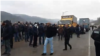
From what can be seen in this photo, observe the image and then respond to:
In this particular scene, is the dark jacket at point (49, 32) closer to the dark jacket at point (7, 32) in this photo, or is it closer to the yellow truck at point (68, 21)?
the dark jacket at point (7, 32)

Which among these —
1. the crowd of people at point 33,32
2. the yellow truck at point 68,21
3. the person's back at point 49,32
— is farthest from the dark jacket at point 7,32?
the yellow truck at point 68,21

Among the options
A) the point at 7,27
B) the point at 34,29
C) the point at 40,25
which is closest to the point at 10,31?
the point at 7,27

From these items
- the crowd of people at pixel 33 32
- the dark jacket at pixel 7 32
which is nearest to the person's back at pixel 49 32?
the crowd of people at pixel 33 32

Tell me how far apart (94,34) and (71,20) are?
21.2 meters

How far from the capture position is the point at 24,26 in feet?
44.9

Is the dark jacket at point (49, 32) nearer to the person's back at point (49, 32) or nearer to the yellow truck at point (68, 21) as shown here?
the person's back at point (49, 32)

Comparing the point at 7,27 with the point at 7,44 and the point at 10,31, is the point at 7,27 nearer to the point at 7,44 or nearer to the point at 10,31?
the point at 10,31

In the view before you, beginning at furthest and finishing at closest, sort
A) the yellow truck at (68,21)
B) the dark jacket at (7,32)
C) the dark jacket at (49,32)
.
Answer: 1. the yellow truck at (68,21)
2. the dark jacket at (49,32)
3. the dark jacket at (7,32)

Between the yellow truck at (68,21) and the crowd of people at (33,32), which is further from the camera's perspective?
the yellow truck at (68,21)

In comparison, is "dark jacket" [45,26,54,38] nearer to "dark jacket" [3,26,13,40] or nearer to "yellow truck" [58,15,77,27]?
"dark jacket" [3,26,13,40]

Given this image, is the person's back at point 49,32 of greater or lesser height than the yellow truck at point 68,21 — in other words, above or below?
below

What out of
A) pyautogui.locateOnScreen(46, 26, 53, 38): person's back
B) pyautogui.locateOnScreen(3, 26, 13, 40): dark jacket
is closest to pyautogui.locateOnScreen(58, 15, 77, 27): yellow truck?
pyautogui.locateOnScreen(46, 26, 53, 38): person's back

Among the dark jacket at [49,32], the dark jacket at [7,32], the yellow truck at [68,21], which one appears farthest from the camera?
the yellow truck at [68,21]

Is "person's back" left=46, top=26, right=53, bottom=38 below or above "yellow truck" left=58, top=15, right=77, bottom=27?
below
